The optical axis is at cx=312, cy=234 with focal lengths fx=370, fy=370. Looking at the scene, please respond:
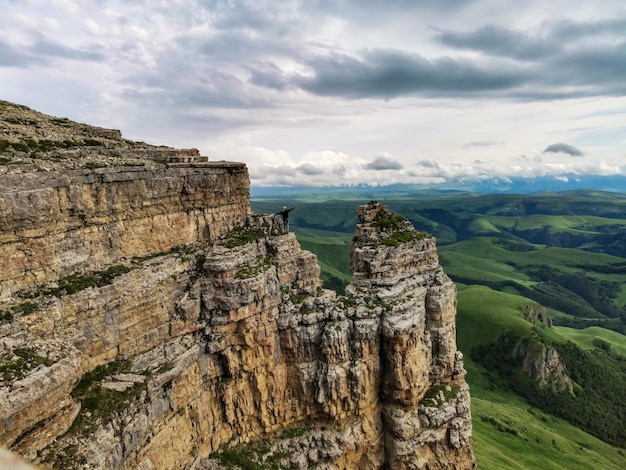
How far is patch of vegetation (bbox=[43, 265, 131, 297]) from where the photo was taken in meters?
31.3

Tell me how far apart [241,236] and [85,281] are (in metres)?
19.4

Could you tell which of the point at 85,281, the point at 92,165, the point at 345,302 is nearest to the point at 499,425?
the point at 345,302

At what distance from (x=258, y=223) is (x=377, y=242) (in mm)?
17753

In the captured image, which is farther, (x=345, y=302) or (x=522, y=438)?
(x=522, y=438)

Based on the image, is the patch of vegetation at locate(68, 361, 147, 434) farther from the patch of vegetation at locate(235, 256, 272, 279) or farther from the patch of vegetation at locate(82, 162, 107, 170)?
the patch of vegetation at locate(82, 162, 107, 170)

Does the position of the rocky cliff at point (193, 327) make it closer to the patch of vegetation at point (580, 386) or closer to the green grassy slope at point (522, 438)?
the green grassy slope at point (522, 438)

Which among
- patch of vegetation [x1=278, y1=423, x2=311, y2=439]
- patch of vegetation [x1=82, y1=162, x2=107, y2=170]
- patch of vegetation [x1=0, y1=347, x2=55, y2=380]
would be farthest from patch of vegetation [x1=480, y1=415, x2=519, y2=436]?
patch of vegetation [x1=82, y1=162, x2=107, y2=170]

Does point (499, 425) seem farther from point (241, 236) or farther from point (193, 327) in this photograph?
point (193, 327)

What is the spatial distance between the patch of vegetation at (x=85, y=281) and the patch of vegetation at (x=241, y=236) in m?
13.3

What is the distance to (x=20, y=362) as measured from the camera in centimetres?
2567

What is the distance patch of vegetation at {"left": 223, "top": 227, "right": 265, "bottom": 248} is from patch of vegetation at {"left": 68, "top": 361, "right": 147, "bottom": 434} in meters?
18.5

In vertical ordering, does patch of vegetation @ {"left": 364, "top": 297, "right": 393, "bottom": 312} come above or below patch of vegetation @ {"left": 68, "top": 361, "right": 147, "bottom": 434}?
above

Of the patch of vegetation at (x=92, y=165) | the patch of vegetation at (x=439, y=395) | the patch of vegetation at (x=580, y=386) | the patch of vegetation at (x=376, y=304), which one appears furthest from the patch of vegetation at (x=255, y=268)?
the patch of vegetation at (x=580, y=386)

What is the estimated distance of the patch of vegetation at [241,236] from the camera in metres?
47.1
